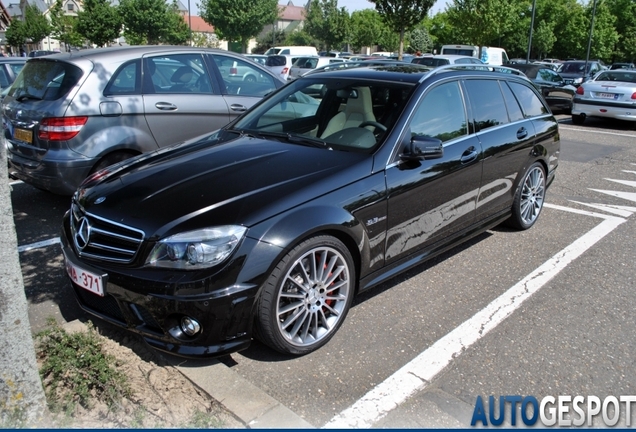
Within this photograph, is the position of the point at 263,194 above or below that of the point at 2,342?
above

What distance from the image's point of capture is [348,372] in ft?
10.9

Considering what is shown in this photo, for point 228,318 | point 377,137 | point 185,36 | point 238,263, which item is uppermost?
point 185,36

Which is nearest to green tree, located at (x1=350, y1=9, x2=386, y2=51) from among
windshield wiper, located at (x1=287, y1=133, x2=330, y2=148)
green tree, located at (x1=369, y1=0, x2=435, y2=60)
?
green tree, located at (x1=369, y1=0, x2=435, y2=60)

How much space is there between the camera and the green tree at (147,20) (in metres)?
47.9

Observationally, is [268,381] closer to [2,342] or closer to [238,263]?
[238,263]

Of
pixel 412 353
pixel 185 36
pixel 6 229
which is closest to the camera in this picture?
pixel 6 229

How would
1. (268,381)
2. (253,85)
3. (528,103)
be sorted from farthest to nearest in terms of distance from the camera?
(253,85) → (528,103) → (268,381)

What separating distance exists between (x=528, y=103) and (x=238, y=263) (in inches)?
157

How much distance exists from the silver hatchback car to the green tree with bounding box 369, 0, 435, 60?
82.6ft

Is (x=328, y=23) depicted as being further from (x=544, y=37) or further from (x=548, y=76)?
(x=548, y=76)

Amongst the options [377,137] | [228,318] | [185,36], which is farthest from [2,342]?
[185,36]

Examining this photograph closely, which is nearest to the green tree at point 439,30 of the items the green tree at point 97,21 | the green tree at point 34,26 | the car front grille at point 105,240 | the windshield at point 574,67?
the green tree at point 97,21

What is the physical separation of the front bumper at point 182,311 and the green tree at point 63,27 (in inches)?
2069

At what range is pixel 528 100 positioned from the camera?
5746 mm
